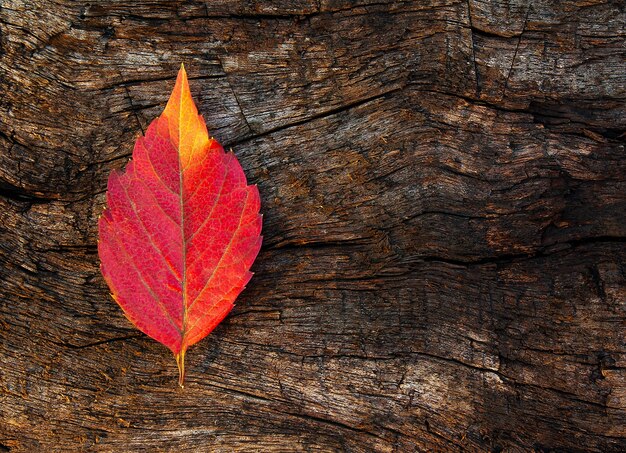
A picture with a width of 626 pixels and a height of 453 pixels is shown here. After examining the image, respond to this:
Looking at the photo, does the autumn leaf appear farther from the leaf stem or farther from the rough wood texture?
the rough wood texture

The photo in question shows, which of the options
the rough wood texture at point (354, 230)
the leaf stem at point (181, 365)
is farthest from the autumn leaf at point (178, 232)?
the rough wood texture at point (354, 230)

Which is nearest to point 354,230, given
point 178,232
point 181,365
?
point 178,232

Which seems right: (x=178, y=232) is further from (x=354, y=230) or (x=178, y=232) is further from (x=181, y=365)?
(x=354, y=230)

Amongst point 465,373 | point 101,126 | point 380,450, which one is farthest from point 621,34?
point 101,126

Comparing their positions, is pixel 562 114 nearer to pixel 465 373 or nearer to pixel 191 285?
pixel 465 373

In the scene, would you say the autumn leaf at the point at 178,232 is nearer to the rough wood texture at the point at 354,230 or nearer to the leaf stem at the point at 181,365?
the leaf stem at the point at 181,365

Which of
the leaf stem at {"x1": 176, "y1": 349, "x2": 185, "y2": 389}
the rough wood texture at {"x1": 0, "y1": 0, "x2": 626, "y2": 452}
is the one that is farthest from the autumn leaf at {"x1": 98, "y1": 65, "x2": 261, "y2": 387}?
the rough wood texture at {"x1": 0, "y1": 0, "x2": 626, "y2": 452}

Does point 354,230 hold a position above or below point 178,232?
above
